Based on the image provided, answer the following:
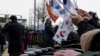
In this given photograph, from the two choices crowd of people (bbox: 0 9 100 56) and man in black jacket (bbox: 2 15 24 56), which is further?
man in black jacket (bbox: 2 15 24 56)

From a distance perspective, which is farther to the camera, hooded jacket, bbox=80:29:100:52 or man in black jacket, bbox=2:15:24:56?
man in black jacket, bbox=2:15:24:56

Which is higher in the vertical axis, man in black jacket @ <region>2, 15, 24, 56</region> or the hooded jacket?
the hooded jacket

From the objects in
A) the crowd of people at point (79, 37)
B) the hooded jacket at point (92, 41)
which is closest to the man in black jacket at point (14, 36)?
the crowd of people at point (79, 37)

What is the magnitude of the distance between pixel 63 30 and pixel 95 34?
15.3ft

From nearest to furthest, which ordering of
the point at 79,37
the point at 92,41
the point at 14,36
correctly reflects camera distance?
1. the point at 92,41
2. the point at 79,37
3. the point at 14,36

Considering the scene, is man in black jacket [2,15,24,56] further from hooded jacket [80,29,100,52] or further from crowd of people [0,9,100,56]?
hooded jacket [80,29,100,52]

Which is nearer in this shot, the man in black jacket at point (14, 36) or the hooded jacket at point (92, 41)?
the hooded jacket at point (92, 41)

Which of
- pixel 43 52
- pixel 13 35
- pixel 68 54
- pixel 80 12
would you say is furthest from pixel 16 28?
pixel 68 54

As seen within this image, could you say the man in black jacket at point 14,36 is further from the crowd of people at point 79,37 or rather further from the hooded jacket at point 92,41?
the hooded jacket at point 92,41

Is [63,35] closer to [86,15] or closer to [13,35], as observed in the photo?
[86,15]

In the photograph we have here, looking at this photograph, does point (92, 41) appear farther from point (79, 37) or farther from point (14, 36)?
point (14, 36)

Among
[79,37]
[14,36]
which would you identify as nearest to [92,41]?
[79,37]

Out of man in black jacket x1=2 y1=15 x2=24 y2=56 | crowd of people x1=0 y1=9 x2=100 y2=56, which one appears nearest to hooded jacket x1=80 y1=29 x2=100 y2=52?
crowd of people x1=0 y1=9 x2=100 y2=56

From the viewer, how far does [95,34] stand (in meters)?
2.98
